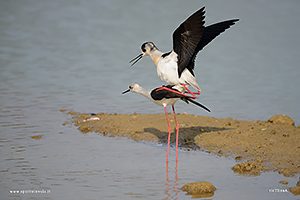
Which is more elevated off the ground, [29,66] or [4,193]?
[29,66]

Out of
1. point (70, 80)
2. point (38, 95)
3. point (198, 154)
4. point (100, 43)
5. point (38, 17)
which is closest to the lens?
point (198, 154)

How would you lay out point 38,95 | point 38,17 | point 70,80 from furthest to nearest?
1. point 38,17
2. point 70,80
3. point 38,95

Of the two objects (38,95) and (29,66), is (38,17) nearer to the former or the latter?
(29,66)

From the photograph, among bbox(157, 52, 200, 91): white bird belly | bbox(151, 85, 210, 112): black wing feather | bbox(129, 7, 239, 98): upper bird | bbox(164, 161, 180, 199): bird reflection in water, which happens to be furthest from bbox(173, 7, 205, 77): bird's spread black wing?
bbox(164, 161, 180, 199): bird reflection in water

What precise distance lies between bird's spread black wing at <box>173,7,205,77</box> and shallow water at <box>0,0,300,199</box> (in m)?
1.47

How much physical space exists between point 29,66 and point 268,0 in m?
14.7

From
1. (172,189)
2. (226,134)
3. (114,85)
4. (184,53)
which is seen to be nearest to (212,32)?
(184,53)

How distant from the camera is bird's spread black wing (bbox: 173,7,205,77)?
5.92 meters

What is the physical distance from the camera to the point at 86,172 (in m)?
5.68

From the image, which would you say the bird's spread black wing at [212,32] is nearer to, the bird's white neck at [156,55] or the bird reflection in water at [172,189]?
the bird's white neck at [156,55]

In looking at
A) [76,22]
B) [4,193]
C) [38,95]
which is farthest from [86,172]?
[76,22]

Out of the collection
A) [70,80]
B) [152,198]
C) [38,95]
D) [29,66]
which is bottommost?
[152,198]

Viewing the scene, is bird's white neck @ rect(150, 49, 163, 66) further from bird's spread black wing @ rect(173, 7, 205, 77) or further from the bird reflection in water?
the bird reflection in water

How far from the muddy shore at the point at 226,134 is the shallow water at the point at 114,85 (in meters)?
0.26
